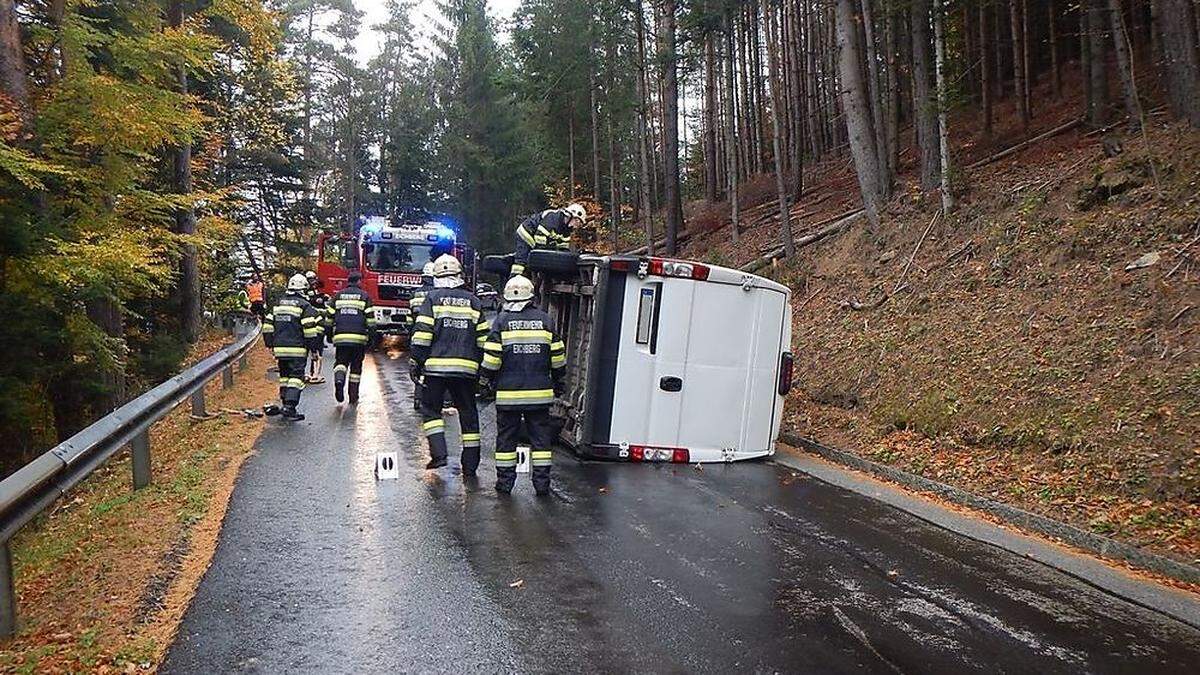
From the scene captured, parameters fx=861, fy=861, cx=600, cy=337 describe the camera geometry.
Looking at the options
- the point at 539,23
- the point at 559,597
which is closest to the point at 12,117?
the point at 559,597

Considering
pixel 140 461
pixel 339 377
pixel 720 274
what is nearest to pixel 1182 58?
pixel 720 274

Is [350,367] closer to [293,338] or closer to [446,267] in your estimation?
[293,338]

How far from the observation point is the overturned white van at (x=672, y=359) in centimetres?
834

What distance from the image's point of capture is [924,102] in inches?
547

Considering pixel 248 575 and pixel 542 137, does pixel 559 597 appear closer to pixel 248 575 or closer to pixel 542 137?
pixel 248 575

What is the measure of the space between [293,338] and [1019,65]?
58.0 feet

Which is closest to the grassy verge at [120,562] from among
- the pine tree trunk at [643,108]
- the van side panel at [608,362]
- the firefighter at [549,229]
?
the van side panel at [608,362]

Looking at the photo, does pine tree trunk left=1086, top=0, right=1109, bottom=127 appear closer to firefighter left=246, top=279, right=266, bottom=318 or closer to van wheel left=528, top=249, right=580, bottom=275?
van wheel left=528, top=249, right=580, bottom=275

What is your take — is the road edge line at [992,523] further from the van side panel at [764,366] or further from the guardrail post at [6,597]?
the guardrail post at [6,597]

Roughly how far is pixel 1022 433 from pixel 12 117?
11.8 metres

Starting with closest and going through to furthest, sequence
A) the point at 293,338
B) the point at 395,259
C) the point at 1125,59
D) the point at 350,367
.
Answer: the point at 293,338 → the point at 350,367 → the point at 1125,59 → the point at 395,259

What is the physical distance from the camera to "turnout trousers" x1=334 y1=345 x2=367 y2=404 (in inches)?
474

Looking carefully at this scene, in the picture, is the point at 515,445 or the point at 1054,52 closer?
the point at 515,445

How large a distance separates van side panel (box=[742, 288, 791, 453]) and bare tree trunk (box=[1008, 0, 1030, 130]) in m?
12.6
